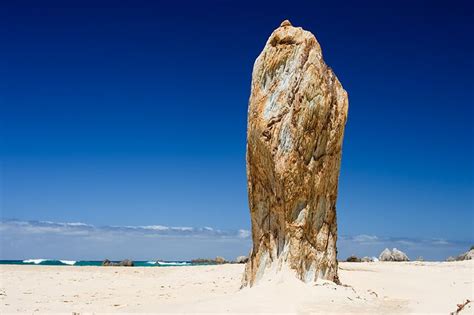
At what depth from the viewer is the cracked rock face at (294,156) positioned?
45.7 feet

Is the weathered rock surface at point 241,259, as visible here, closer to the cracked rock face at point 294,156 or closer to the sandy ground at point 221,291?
the sandy ground at point 221,291

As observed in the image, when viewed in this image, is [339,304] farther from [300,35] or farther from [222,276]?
[222,276]

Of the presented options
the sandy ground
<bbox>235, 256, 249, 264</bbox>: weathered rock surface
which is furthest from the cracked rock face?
<bbox>235, 256, 249, 264</bbox>: weathered rock surface

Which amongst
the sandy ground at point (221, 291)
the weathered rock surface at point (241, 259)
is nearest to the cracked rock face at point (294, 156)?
the sandy ground at point (221, 291)

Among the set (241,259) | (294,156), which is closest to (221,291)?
(294,156)

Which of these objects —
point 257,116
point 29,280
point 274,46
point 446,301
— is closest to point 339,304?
point 446,301

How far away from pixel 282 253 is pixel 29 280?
467 inches

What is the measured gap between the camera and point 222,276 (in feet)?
73.6

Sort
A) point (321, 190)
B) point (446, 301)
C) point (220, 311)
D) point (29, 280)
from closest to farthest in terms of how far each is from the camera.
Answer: point (220, 311) → point (446, 301) → point (321, 190) → point (29, 280)

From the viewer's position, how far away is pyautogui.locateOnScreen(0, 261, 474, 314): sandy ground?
39.9 ft

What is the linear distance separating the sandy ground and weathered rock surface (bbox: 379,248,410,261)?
9644mm

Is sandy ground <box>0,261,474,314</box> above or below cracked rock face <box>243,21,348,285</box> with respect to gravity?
below

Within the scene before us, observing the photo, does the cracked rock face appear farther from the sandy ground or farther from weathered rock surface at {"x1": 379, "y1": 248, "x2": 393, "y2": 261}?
weathered rock surface at {"x1": 379, "y1": 248, "x2": 393, "y2": 261}

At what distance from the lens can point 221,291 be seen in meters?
17.3
